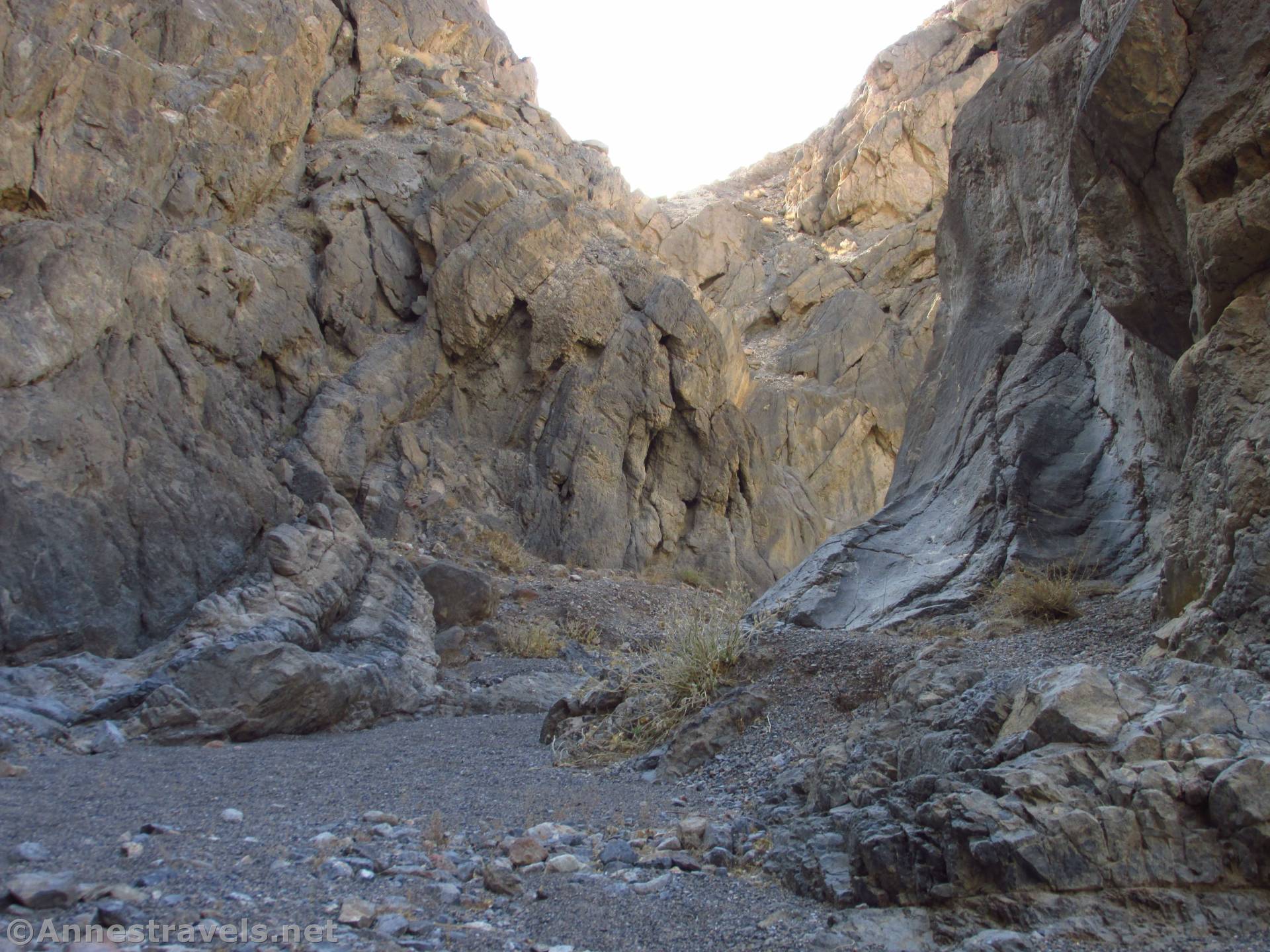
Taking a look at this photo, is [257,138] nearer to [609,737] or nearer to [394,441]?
[394,441]

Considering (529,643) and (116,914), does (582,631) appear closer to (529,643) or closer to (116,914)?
(529,643)

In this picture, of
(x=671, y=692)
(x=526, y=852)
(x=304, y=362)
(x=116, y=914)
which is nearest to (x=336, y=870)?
(x=526, y=852)

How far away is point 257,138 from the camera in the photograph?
58.9 feet

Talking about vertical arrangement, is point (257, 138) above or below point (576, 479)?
above

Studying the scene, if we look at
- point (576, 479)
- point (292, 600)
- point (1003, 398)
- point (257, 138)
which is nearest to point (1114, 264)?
point (1003, 398)

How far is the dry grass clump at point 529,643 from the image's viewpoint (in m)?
12.2

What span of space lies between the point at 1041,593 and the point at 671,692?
9.63 feet

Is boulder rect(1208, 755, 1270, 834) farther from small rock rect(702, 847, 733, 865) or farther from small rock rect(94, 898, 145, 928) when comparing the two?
small rock rect(94, 898, 145, 928)

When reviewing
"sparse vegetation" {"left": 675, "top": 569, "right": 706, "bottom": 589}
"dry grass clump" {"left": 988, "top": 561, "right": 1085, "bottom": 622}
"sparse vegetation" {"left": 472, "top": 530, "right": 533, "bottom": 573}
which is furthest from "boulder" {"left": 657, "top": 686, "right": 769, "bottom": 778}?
"sparse vegetation" {"left": 675, "top": 569, "right": 706, "bottom": 589}

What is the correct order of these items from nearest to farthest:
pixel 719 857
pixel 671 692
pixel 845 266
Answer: pixel 719 857
pixel 671 692
pixel 845 266

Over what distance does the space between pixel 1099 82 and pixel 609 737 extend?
5.72 meters

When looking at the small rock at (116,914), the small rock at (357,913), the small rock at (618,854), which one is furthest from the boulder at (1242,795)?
the small rock at (116,914)

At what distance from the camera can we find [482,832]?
14.3ft

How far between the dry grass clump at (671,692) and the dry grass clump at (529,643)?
503 centimetres
